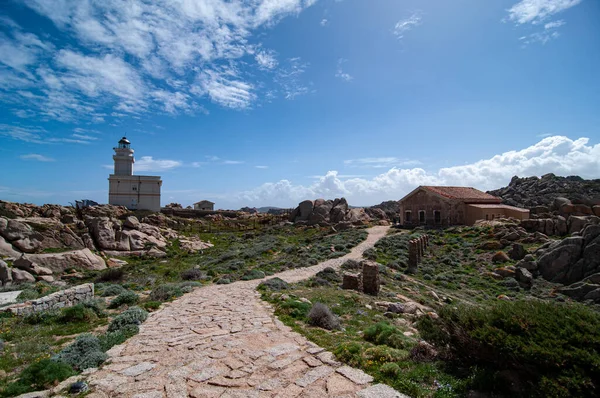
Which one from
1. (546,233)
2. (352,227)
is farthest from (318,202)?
(546,233)

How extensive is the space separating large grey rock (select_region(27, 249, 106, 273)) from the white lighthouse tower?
2944 centimetres

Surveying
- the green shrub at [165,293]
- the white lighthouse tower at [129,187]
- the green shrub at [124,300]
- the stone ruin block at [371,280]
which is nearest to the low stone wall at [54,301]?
the green shrub at [124,300]

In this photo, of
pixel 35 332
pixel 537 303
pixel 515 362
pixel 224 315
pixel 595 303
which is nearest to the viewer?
pixel 515 362

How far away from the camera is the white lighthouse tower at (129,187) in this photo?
172 feet

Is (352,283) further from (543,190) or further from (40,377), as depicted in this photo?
(543,190)

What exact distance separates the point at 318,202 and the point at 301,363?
4567 centimetres

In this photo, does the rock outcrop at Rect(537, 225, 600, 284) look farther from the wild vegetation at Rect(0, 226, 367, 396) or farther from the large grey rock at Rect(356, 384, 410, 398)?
the large grey rock at Rect(356, 384, 410, 398)

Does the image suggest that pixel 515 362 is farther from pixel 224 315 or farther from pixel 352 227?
pixel 352 227

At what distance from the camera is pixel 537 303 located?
560 centimetres

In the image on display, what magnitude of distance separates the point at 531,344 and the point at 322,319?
515 centimetres

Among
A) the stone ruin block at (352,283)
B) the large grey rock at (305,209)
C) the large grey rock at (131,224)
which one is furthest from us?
the large grey rock at (305,209)

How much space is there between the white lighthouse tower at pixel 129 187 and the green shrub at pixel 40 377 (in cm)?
5167

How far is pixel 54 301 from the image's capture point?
10.7m

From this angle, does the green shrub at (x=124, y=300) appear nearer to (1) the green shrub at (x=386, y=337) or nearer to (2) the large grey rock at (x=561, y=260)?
(1) the green shrub at (x=386, y=337)
